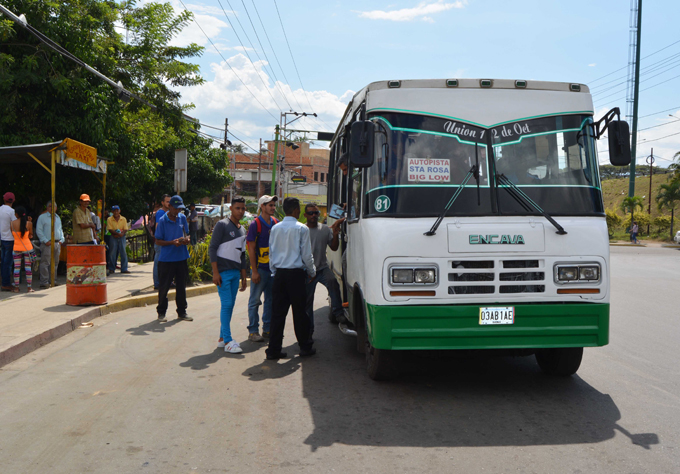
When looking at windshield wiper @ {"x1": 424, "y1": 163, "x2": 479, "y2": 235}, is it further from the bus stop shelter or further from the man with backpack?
the bus stop shelter

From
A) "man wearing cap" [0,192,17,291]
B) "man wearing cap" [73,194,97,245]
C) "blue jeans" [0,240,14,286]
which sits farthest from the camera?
"man wearing cap" [73,194,97,245]

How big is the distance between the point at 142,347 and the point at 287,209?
2.57 m

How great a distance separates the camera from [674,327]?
31.8 feet

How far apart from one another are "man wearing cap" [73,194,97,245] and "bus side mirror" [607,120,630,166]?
35.2ft

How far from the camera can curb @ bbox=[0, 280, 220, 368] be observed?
283 inches

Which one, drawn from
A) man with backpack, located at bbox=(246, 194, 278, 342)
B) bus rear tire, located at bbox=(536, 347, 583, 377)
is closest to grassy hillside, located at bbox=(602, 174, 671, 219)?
man with backpack, located at bbox=(246, 194, 278, 342)

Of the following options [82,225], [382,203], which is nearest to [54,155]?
[82,225]

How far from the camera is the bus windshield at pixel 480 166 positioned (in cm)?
560

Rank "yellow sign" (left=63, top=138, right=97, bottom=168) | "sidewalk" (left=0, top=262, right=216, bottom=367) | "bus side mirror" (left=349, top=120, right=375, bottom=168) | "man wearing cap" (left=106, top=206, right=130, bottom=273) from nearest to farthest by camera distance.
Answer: "bus side mirror" (left=349, top=120, right=375, bottom=168) < "sidewalk" (left=0, top=262, right=216, bottom=367) < "yellow sign" (left=63, top=138, right=97, bottom=168) < "man wearing cap" (left=106, top=206, right=130, bottom=273)

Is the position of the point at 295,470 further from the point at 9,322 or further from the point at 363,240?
the point at 9,322

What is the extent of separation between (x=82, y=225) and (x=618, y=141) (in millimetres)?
11087

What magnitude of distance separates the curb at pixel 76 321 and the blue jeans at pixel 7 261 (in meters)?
2.48

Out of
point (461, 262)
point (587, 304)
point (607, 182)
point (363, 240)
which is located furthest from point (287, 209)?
point (607, 182)

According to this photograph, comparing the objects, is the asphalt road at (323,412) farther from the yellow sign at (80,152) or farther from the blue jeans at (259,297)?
the yellow sign at (80,152)
